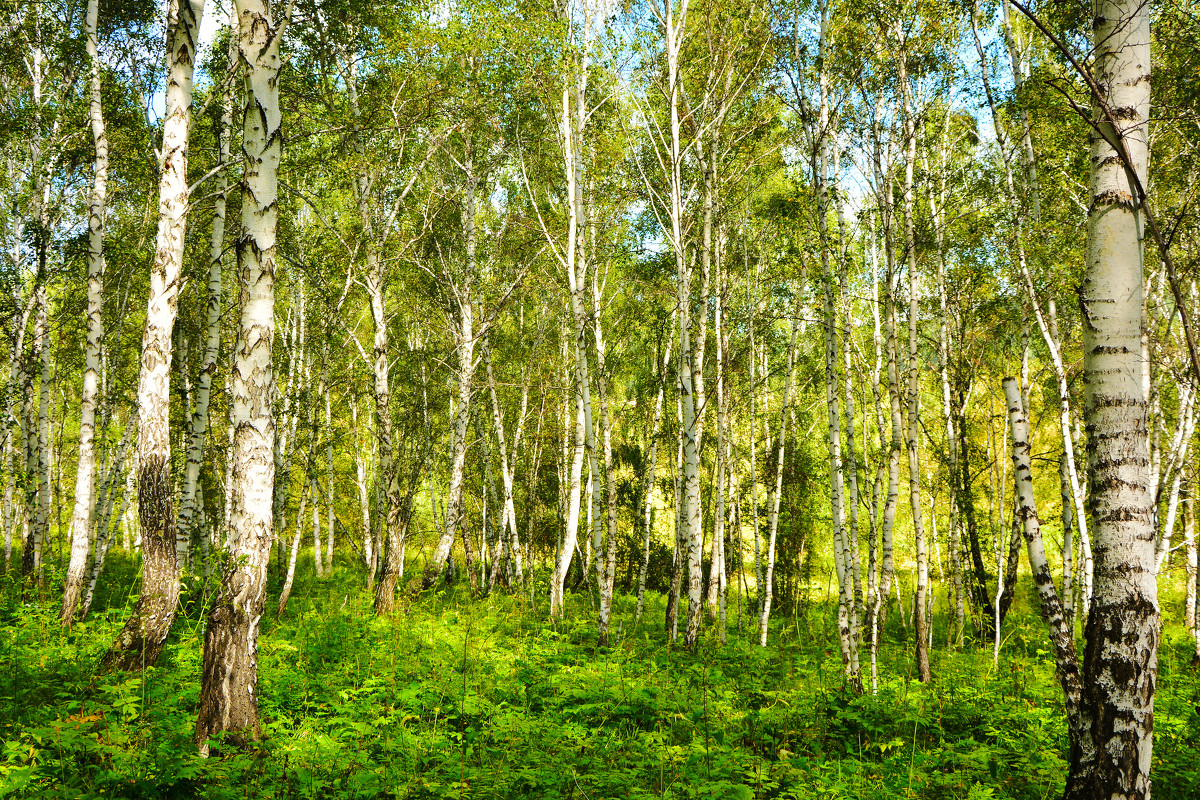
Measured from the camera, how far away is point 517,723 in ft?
16.9

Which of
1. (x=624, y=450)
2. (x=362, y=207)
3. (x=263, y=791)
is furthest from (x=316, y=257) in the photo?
(x=263, y=791)

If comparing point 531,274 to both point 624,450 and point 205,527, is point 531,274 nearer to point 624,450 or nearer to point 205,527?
point 624,450

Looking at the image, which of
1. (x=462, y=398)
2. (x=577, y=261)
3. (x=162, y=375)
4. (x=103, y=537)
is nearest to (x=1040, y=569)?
(x=577, y=261)

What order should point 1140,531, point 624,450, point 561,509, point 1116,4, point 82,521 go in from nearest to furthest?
point 1140,531 < point 1116,4 < point 82,521 < point 561,509 < point 624,450

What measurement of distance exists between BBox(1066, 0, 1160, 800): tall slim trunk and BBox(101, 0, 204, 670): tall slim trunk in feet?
24.3

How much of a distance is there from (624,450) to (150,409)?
1497 centimetres

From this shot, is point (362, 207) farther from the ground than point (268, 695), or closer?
farther from the ground

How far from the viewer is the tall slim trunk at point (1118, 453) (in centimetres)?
307

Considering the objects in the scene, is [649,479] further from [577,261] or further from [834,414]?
[834,414]

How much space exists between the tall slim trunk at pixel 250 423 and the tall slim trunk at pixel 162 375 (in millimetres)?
2065

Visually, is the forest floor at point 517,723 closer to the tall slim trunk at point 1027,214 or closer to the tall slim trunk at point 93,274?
the tall slim trunk at point 93,274

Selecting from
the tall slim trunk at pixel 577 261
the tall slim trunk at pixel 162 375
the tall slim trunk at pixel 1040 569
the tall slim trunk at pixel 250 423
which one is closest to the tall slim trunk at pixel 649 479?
the tall slim trunk at pixel 577 261

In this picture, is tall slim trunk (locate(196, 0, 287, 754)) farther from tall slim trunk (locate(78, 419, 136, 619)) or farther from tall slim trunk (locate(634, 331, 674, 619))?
tall slim trunk (locate(634, 331, 674, 619))

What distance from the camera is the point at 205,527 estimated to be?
11.1m
